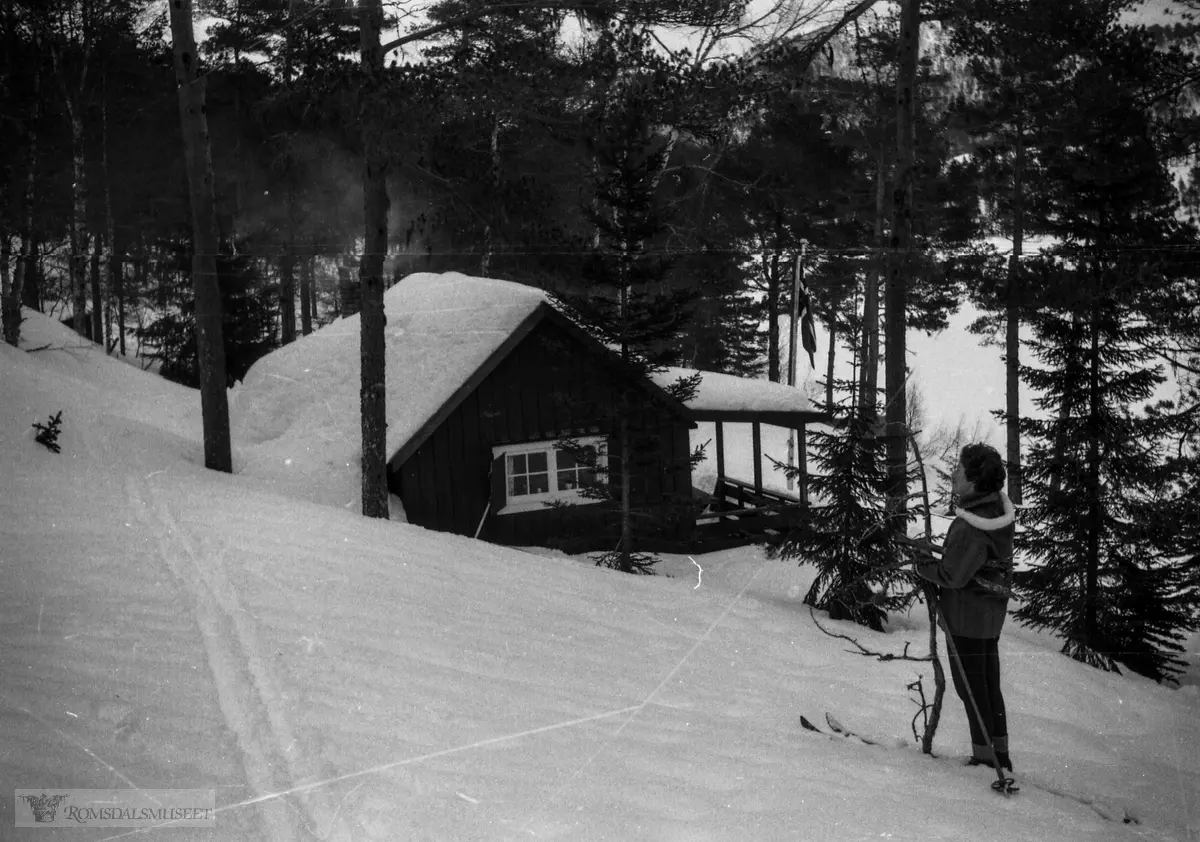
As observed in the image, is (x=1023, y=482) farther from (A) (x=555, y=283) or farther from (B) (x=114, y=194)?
(B) (x=114, y=194)

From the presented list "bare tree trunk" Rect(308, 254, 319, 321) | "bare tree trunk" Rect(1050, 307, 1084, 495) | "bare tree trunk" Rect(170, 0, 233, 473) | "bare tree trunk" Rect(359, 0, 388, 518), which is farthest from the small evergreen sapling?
"bare tree trunk" Rect(308, 254, 319, 321)

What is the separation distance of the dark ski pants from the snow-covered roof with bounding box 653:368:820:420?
11.8 metres

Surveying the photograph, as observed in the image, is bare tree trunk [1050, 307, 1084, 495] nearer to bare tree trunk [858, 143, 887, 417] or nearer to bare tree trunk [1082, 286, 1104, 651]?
bare tree trunk [1082, 286, 1104, 651]

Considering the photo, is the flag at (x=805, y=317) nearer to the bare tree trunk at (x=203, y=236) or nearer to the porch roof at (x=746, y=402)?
the porch roof at (x=746, y=402)

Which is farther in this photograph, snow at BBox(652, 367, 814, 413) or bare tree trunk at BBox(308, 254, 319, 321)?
bare tree trunk at BBox(308, 254, 319, 321)

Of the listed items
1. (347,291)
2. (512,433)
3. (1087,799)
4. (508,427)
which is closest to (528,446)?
(512,433)

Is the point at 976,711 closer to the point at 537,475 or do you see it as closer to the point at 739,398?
the point at 537,475

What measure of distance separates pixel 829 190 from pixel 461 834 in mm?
24743

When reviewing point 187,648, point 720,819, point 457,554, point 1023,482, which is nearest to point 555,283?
point 457,554

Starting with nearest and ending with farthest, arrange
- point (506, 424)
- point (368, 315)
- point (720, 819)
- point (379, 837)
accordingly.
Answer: point (379, 837)
point (720, 819)
point (368, 315)
point (506, 424)

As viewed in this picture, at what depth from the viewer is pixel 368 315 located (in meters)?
11.8

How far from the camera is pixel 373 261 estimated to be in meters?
11.6

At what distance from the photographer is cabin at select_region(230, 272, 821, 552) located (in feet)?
49.9

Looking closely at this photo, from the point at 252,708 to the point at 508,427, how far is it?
11517 millimetres
